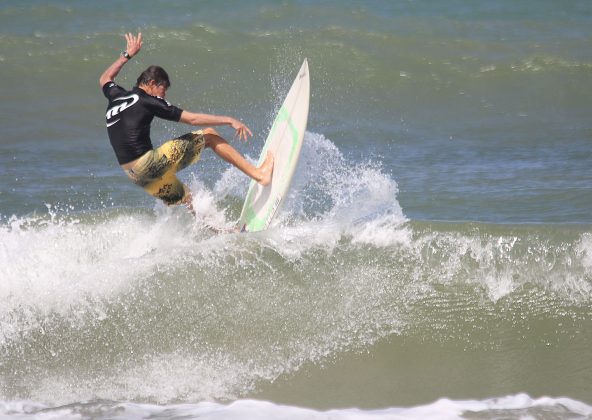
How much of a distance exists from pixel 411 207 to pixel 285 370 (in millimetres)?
3529

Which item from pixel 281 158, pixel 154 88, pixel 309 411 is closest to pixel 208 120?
pixel 154 88

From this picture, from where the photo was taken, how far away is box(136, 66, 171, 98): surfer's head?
21.1 ft

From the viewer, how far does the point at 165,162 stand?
6699 mm

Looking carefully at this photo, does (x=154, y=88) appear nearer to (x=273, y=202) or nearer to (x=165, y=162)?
(x=165, y=162)

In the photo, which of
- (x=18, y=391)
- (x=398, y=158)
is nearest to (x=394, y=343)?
(x=18, y=391)

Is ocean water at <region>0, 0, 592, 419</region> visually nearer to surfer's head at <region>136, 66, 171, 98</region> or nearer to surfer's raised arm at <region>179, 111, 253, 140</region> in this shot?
surfer's raised arm at <region>179, 111, 253, 140</region>

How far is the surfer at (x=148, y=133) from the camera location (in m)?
6.41

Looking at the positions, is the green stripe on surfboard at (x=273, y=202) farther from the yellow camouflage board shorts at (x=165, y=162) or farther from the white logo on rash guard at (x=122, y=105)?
the white logo on rash guard at (x=122, y=105)

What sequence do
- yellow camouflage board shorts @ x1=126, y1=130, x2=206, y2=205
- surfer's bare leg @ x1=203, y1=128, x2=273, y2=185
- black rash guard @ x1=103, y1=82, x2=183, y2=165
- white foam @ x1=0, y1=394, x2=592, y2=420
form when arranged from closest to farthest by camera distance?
white foam @ x1=0, y1=394, x2=592, y2=420
black rash guard @ x1=103, y1=82, x2=183, y2=165
yellow camouflage board shorts @ x1=126, y1=130, x2=206, y2=205
surfer's bare leg @ x1=203, y1=128, x2=273, y2=185

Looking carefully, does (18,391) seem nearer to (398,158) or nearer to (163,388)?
(163,388)

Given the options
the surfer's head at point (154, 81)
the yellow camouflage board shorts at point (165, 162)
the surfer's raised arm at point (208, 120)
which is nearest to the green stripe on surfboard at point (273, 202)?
the surfer's raised arm at point (208, 120)

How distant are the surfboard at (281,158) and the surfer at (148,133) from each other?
0.17 m

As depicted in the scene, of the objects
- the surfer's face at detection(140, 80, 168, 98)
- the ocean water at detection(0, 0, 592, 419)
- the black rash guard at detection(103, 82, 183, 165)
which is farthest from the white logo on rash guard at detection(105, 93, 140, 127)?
the ocean water at detection(0, 0, 592, 419)

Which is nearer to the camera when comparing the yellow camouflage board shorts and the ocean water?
the ocean water
